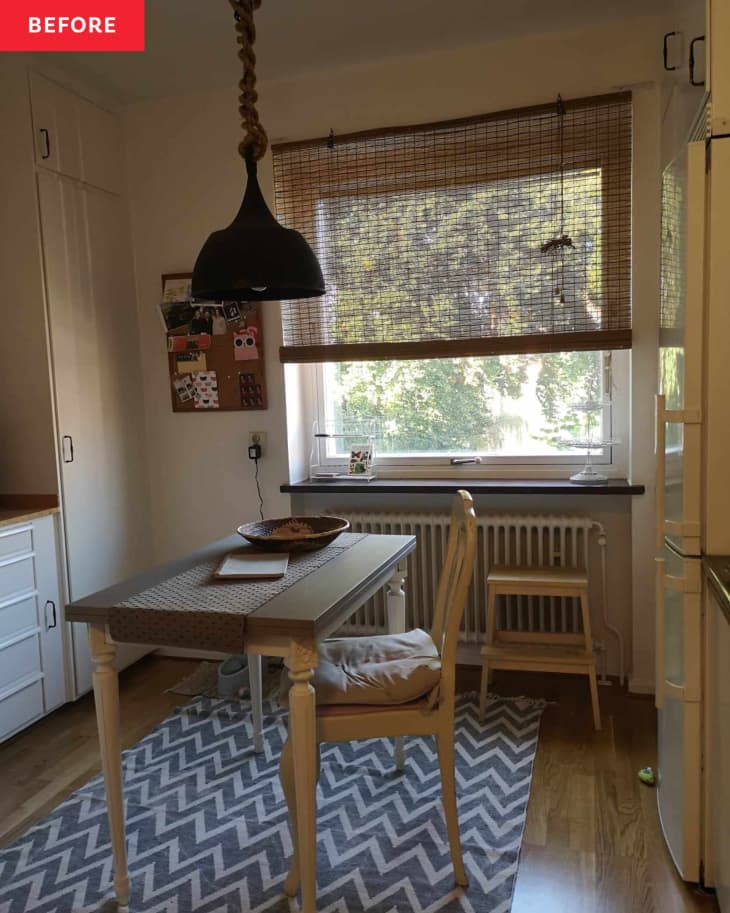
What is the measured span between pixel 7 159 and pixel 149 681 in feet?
7.22

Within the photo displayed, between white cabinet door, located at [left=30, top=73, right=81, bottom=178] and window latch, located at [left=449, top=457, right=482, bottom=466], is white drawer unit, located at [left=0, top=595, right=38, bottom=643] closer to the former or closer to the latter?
white cabinet door, located at [left=30, top=73, right=81, bottom=178]

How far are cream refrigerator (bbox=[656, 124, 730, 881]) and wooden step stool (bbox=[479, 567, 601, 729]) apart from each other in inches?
27.2

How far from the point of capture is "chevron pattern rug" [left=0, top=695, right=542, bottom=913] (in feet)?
5.92

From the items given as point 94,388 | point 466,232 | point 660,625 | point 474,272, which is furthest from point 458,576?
point 94,388

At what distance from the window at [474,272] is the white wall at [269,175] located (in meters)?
0.08

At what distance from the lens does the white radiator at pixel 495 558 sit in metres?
2.97

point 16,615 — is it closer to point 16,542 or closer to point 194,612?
point 16,542

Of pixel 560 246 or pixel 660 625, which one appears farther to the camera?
pixel 560 246

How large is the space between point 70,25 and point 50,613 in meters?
2.15

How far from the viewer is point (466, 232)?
297 cm

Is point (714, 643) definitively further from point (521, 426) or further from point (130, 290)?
point (130, 290)

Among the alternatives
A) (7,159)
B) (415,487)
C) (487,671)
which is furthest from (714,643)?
(7,159)

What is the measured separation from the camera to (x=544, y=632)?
116 inches

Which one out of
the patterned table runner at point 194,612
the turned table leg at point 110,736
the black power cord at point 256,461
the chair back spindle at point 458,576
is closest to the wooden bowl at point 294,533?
the patterned table runner at point 194,612
